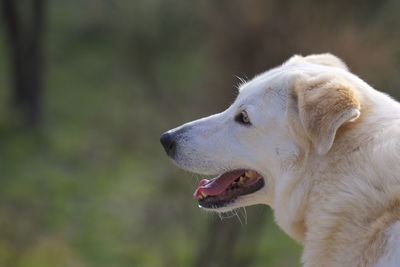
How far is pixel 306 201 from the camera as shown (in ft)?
9.32

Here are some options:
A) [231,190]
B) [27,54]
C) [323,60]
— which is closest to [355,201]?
[231,190]

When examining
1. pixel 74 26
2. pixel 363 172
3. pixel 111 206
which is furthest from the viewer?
pixel 74 26

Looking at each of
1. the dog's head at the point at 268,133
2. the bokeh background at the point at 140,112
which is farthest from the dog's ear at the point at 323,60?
the bokeh background at the point at 140,112

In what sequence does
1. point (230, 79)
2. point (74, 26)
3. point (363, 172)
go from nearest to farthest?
point (363, 172) → point (230, 79) → point (74, 26)

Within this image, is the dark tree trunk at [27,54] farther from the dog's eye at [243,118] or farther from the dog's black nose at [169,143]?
the dog's eye at [243,118]

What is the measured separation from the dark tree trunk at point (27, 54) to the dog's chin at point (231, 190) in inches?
378

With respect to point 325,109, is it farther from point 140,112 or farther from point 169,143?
point 140,112

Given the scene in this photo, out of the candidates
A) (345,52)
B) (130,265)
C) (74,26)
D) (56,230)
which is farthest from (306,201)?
(74,26)

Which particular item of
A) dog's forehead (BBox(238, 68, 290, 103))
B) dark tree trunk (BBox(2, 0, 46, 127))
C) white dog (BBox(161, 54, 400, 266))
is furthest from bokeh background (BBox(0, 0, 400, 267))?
dog's forehead (BBox(238, 68, 290, 103))

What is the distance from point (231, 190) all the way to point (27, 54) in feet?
32.9

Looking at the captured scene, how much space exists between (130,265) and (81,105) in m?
6.66

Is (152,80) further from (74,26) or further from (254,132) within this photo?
(74,26)

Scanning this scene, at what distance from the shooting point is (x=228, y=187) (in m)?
3.16

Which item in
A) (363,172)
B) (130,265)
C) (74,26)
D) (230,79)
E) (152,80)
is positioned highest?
(363,172)
